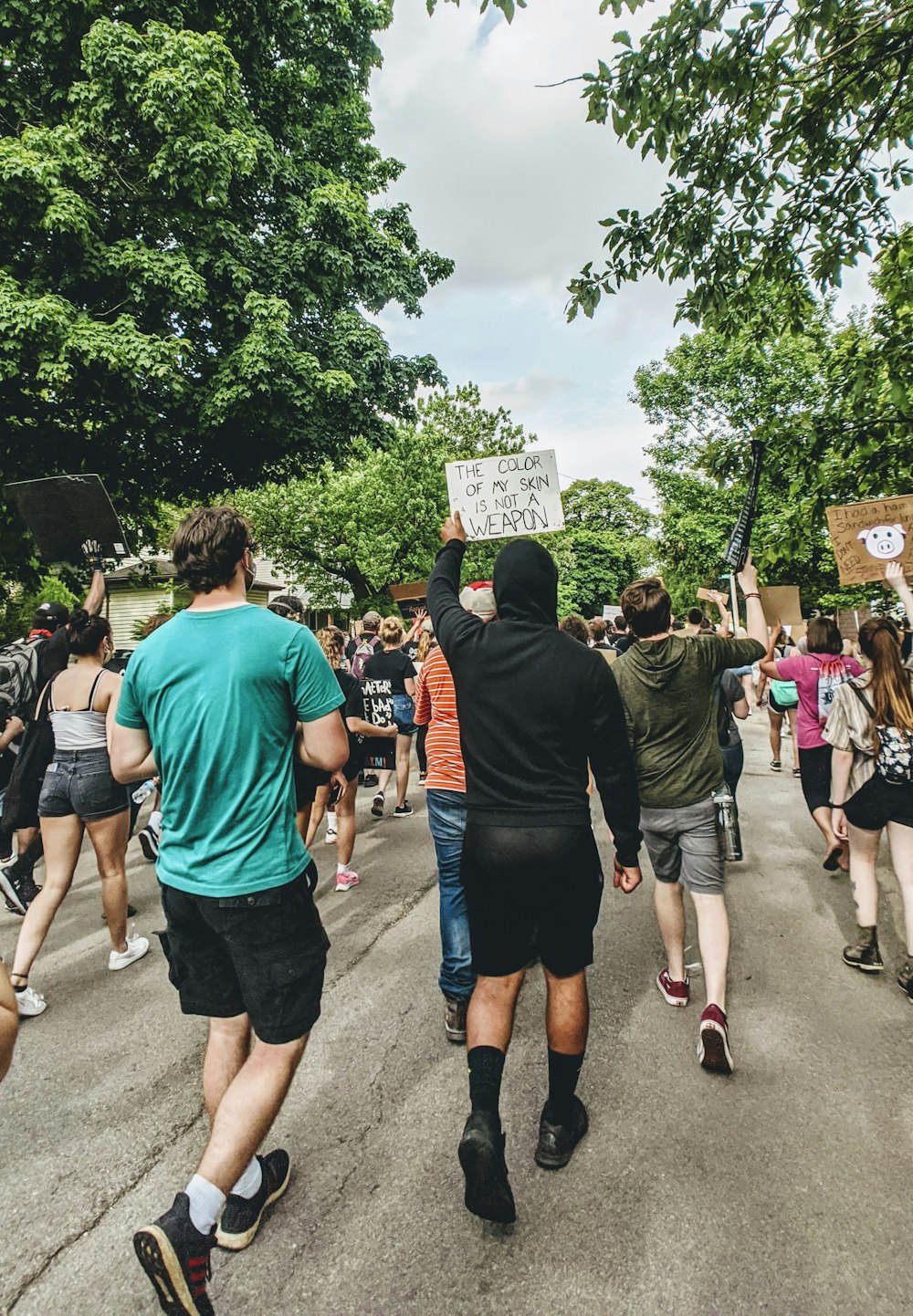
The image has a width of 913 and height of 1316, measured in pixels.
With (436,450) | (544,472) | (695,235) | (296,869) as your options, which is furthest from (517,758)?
(436,450)

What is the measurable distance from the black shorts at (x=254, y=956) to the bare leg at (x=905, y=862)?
3.13m

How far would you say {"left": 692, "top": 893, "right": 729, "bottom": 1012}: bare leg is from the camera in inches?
127

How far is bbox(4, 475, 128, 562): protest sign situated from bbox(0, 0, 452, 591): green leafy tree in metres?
4.19

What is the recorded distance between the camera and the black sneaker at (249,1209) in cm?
217

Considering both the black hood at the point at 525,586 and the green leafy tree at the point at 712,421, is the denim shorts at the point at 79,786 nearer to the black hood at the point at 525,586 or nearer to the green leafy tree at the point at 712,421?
the black hood at the point at 525,586

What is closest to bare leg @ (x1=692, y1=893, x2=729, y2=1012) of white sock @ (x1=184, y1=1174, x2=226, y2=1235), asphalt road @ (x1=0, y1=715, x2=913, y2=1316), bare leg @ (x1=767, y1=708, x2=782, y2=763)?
asphalt road @ (x1=0, y1=715, x2=913, y2=1316)

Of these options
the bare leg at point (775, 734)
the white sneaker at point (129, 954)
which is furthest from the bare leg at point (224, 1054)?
the bare leg at point (775, 734)

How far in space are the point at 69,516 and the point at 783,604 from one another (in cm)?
577

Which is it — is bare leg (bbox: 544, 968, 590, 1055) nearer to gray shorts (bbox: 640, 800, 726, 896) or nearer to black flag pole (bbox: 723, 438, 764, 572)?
gray shorts (bbox: 640, 800, 726, 896)

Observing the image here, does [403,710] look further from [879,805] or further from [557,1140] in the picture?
[557,1140]

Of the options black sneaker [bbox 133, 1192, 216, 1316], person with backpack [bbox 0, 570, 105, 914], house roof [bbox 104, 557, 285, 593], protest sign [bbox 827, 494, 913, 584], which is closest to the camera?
black sneaker [bbox 133, 1192, 216, 1316]

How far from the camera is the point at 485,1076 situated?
2.31 meters

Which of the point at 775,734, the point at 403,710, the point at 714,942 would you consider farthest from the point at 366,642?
the point at 714,942

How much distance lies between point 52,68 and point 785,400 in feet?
66.9
